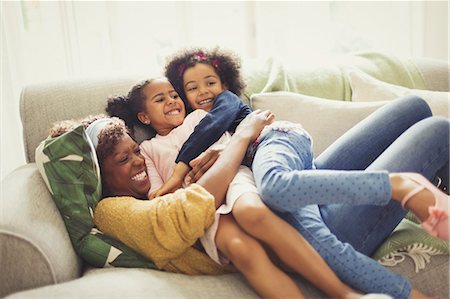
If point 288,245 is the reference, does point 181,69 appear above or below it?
above

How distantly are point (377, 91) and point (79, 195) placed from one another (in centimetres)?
114

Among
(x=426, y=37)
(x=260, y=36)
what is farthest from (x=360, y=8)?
Result: (x=260, y=36)

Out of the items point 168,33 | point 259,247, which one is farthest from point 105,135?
point 168,33

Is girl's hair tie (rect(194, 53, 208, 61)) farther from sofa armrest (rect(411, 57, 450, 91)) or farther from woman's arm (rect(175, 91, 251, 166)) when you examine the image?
sofa armrest (rect(411, 57, 450, 91))

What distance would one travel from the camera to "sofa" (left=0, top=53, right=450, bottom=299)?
4.41 feet

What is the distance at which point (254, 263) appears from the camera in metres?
1.36

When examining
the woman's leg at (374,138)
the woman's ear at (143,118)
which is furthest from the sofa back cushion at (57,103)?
the woman's leg at (374,138)

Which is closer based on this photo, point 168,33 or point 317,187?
point 317,187

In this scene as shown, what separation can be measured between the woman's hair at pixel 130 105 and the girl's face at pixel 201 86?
0.13 m

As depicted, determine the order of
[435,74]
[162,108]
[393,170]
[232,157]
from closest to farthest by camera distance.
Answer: [393,170], [232,157], [162,108], [435,74]

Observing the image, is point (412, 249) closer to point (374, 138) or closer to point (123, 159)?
point (374, 138)

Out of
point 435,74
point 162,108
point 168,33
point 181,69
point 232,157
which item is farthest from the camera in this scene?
point 168,33

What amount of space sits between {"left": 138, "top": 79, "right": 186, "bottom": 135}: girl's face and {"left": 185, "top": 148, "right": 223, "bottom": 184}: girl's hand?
0.74 ft

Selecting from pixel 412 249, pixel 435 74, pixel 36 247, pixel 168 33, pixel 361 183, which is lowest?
pixel 412 249
